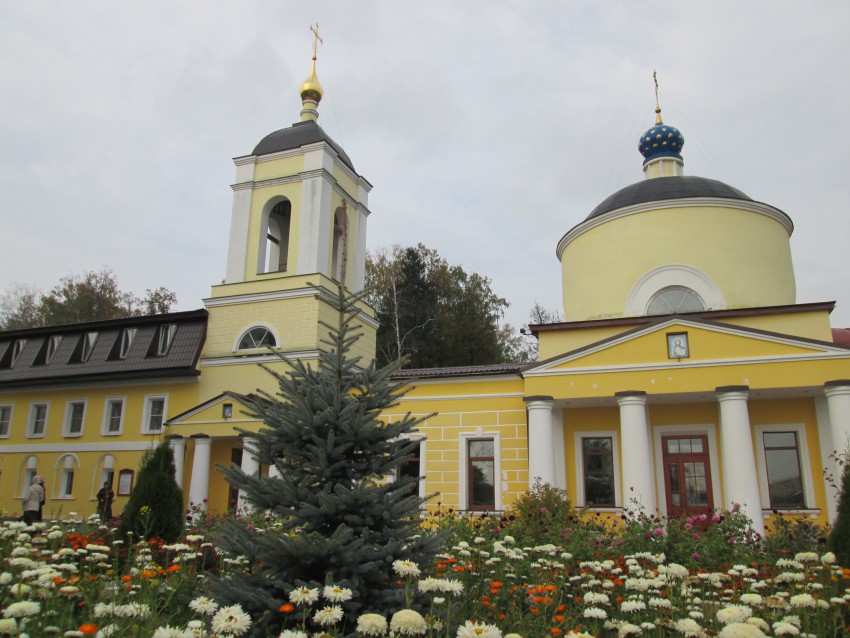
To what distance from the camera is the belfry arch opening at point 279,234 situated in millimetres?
25469

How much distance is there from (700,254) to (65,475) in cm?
2304

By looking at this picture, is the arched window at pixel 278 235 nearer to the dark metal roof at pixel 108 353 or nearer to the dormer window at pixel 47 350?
the dark metal roof at pixel 108 353

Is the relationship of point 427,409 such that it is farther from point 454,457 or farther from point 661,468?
point 661,468

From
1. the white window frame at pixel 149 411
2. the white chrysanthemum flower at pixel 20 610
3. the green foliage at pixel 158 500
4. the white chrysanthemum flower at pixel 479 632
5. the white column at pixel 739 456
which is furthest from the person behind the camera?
the white window frame at pixel 149 411

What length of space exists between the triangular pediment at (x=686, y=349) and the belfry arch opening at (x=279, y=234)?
12739 mm

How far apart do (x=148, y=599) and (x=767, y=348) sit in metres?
13.9

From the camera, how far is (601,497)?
54.5 feet

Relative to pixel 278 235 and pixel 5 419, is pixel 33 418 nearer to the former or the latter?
pixel 5 419

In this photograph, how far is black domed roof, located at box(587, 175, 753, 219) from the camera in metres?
19.8

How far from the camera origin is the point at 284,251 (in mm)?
25891

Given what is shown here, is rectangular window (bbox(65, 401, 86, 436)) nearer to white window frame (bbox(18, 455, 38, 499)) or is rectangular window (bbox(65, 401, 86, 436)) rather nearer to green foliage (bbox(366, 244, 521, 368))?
white window frame (bbox(18, 455, 38, 499))

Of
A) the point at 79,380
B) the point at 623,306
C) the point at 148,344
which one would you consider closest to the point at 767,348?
the point at 623,306

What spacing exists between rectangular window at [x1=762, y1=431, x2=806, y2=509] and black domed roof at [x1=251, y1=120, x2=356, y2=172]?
17.4 metres

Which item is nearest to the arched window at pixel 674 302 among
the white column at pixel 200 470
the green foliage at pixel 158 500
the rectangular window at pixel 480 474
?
the rectangular window at pixel 480 474
